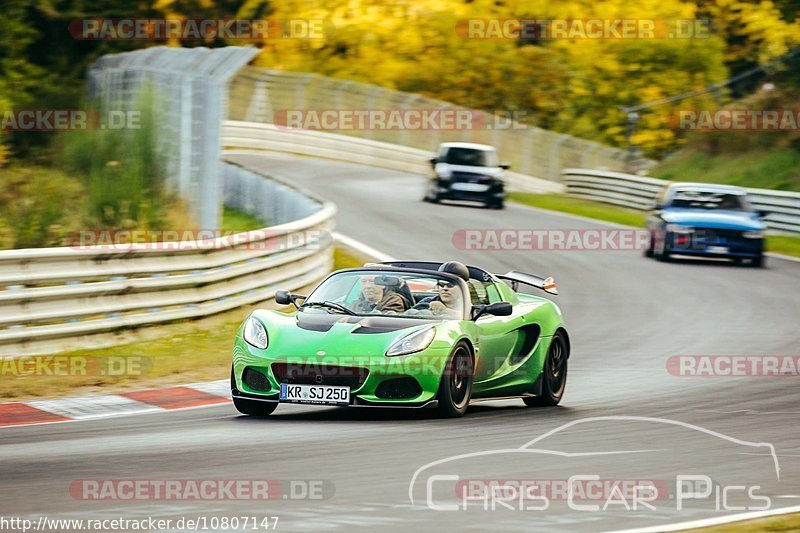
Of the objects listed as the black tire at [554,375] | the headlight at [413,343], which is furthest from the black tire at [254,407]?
the black tire at [554,375]

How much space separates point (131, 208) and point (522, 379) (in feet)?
27.9

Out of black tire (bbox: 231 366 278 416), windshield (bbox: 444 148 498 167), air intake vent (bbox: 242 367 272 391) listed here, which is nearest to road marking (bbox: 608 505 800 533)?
air intake vent (bbox: 242 367 272 391)

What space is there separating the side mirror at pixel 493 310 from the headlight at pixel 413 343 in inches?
28.5

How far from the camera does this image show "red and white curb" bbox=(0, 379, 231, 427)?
10477 mm

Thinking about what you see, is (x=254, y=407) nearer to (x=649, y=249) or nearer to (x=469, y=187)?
(x=649, y=249)

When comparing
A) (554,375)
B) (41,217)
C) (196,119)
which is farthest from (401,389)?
(196,119)

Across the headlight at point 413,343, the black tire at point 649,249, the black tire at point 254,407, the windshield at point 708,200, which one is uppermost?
the headlight at point 413,343

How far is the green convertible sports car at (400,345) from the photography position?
9.89 m

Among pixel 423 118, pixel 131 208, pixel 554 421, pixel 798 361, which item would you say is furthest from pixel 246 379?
pixel 423 118

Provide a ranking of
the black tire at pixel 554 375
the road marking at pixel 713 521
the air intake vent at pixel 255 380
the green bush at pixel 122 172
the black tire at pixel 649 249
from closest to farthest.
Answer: the road marking at pixel 713 521 → the air intake vent at pixel 255 380 → the black tire at pixel 554 375 → the green bush at pixel 122 172 → the black tire at pixel 649 249

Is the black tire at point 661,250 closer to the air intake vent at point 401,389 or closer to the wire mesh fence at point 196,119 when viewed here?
the wire mesh fence at point 196,119

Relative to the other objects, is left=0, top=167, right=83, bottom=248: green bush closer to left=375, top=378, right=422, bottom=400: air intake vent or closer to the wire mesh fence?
the wire mesh fence

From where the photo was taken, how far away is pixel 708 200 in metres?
24.6

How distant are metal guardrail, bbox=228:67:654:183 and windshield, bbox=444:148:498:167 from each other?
422 inches
